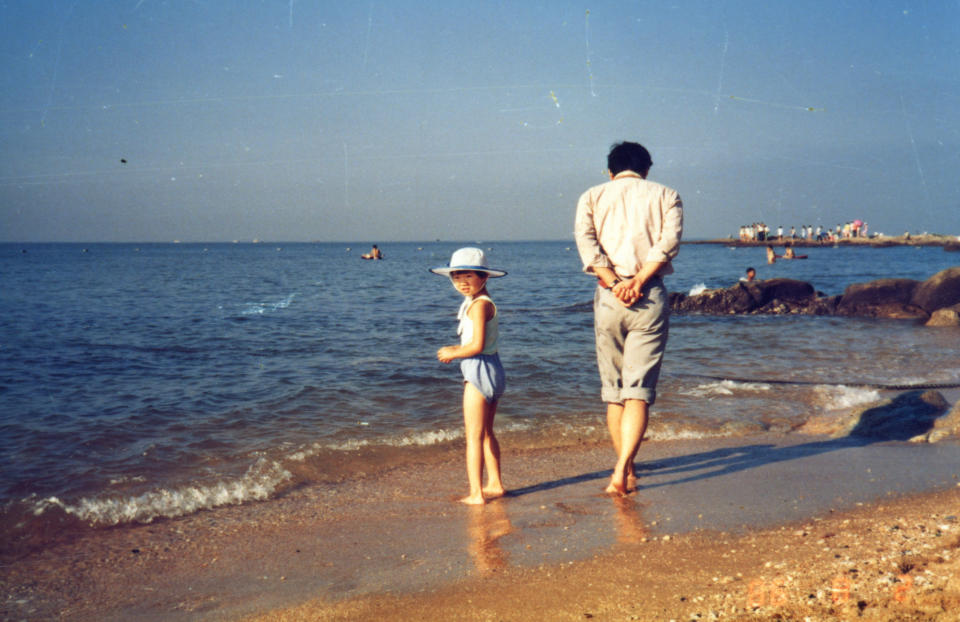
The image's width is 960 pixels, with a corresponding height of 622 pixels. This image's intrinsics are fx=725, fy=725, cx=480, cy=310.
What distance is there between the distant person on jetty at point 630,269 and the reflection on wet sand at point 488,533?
2.52ft

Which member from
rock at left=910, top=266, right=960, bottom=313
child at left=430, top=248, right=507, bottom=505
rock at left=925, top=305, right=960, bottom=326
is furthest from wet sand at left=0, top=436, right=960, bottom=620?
rock at left=910, top=266, right=960, bottom=313

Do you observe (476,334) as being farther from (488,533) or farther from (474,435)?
(488,533)

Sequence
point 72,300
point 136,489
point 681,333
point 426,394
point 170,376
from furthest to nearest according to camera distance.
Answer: point 72,300 → point 681,333 → point 170,376 → point 426,394 → point 136,489

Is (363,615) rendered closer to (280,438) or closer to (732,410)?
(280,438)

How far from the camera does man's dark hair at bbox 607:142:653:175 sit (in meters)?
4.24

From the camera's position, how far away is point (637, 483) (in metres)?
4.61

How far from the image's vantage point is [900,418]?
5996 millimetres

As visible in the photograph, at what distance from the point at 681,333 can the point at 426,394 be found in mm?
6910

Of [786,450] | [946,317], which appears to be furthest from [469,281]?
[946,317]

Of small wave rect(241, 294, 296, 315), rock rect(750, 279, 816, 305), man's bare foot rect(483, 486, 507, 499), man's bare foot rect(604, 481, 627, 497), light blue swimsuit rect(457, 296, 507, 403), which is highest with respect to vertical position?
light blue swimsuit rect(457, 296, 507, 403)

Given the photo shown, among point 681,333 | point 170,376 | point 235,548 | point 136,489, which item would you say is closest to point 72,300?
point 170,376

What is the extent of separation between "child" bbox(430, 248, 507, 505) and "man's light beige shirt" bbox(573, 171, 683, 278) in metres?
0.56

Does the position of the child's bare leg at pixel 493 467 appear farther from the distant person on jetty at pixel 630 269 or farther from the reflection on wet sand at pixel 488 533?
the distant person on jetty at pixel 630 269

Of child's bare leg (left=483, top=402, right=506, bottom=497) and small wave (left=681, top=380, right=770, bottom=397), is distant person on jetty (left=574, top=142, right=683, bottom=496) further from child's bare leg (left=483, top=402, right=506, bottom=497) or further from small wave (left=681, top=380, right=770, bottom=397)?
small wave (left=681, top=380, right=770, bottom=397)
